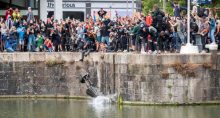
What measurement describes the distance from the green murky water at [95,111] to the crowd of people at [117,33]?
293 centimetres

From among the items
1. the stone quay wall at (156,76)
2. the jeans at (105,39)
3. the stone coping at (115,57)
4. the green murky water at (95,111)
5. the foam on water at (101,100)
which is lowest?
the green murky water at (95,111)

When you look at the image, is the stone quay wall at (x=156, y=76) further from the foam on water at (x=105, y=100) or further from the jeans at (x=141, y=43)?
the jeans at (x=141, y=43)

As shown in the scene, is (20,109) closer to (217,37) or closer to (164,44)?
(164,44)

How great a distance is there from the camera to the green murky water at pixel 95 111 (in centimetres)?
3588

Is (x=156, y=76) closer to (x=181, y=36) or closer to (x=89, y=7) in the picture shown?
(x=181, y=36)

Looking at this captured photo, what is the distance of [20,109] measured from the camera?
1537 inches

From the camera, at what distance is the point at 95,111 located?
123ft

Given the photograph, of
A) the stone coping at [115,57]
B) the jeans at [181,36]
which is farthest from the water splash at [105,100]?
the jeans at [181,36]

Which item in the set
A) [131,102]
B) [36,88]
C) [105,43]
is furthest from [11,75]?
[131,102]

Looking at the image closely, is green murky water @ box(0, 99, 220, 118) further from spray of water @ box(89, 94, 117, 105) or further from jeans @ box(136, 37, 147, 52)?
jeans @ box(136, 37, 147, 52)

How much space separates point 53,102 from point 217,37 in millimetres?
8447

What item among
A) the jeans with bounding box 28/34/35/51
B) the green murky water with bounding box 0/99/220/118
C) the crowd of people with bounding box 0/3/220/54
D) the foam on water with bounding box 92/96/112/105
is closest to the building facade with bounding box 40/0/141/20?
the crowd of people with bounding box 0/3/220/54

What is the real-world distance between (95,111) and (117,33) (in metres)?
6.47

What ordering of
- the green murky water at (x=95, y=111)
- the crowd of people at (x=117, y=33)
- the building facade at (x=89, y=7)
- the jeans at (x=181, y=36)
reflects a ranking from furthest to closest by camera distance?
the building facade at (x=89, y=7), the jeans at (x=181, y=36), the crowd of people at (x=117, y=33), the green murky water at (x=95, y=111)
